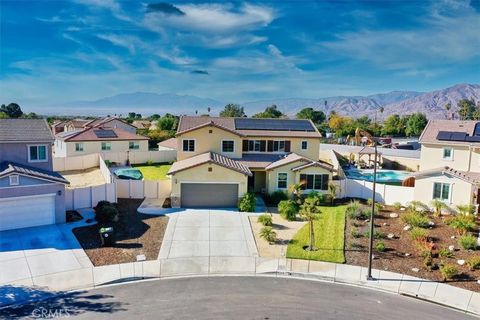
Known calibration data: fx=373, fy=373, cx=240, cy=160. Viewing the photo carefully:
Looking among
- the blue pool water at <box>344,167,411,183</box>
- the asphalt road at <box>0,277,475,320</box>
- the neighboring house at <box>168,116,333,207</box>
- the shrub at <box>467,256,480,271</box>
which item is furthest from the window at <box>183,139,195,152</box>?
the shrub at <box>467,256,480,271</box>

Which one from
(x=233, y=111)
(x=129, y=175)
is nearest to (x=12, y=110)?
(x=233, y=111)

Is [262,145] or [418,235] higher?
[262,145]

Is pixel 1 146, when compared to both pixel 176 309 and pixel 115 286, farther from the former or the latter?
pixel 176 309

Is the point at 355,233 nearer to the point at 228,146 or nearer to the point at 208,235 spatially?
the point at 208,235

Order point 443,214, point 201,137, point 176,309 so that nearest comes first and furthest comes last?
1. point 176,309
2. point 443,214
3. point 201,137

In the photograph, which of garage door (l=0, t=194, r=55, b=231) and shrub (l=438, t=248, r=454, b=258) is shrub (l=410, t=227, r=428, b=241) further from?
garage door (l=0, t=194, r=55, b=231)

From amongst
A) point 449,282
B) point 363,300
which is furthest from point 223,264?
point 449,282
